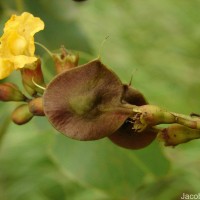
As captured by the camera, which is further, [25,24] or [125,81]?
[125,81]

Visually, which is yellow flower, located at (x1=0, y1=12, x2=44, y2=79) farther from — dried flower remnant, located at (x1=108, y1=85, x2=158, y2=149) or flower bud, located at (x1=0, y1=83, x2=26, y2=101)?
dried flower remnant, located at (x1=108, y1=85, x2=158, y2=149)

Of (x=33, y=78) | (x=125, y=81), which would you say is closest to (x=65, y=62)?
(x=33, y=78)

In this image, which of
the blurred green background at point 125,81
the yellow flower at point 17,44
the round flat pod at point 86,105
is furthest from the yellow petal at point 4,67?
the blurred green background at point 125,81

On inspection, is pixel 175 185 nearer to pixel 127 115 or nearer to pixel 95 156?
pixel 95 156

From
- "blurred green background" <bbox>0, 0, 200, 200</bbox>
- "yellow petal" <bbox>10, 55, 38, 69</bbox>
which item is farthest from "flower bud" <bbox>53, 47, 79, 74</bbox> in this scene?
"blurred green background" <bbox>0, 0, 200, 200</bbox>

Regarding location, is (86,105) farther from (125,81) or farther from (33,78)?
(125,81)

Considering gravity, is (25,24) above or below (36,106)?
above
